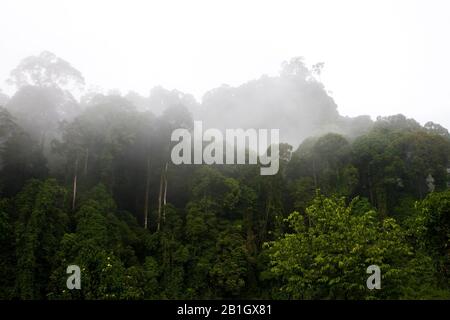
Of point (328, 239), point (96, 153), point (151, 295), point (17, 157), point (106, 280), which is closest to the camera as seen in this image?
point (328, 239)

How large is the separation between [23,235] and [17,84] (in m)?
18.4

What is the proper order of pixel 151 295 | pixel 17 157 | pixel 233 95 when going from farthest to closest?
pixel 233 95 → pixel 17 157 → pixel 151 295

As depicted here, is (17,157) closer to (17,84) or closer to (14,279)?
(14,279)

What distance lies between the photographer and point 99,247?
22.5 meters

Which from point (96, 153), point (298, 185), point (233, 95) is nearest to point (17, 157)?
point (96, 153)

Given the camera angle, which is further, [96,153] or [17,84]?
[17,84]

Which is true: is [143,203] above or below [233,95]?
below

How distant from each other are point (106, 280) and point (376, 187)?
1999cm

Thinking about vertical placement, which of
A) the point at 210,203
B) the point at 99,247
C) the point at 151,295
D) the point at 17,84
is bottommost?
the point at 151,295

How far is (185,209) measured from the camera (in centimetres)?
2852

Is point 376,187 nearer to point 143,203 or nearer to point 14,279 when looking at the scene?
point 143,203

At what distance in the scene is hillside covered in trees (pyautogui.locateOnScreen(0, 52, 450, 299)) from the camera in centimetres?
1673

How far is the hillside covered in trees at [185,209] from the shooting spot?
54.9ft

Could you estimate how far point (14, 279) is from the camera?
70.5 ft
